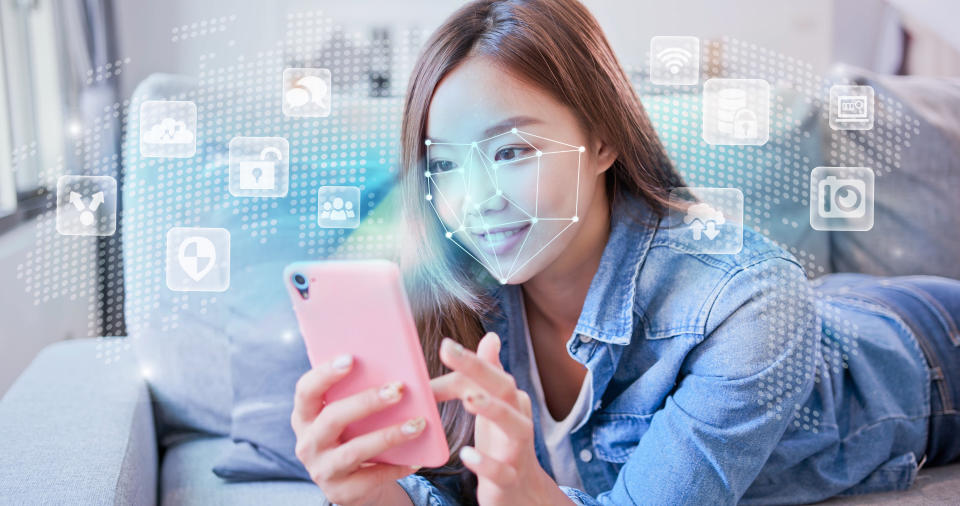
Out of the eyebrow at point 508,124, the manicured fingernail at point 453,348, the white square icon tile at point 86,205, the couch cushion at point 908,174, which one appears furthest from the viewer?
the couch cushion at point 908,174

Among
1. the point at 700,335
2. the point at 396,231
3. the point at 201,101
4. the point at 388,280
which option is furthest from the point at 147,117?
the point at 700,335

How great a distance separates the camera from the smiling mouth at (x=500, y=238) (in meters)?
0.70

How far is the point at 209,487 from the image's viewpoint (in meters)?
0.81

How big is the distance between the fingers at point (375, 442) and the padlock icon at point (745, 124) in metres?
0.49

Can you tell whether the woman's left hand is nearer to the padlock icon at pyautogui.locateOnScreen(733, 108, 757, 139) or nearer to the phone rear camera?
the phone rear camera

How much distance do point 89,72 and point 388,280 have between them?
18.1 inches

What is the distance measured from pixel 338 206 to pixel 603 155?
0.92 ft

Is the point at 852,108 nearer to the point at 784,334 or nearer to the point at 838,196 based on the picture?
the point at 838,196

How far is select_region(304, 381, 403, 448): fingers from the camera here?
0.55 m

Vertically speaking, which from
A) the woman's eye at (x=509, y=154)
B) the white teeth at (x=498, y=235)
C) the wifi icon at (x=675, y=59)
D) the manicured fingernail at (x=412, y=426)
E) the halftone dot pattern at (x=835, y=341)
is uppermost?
the wifi icon at (x=675, y=59)

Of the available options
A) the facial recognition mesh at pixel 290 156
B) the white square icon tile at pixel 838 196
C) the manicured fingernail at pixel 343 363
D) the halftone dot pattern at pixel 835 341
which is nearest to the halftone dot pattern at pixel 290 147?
the facial recognition mesh at pixel 290 156

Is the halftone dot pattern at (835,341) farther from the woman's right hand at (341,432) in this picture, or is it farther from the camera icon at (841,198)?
the woman's right hand at (341,432)

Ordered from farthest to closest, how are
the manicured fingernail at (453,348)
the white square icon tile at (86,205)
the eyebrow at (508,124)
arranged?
the white square icon tile at (86,205)
the eyebrow at (508,124)
the manicured fingernail at (453,348)

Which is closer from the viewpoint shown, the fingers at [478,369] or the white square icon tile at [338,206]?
the fingers at [478,369]
